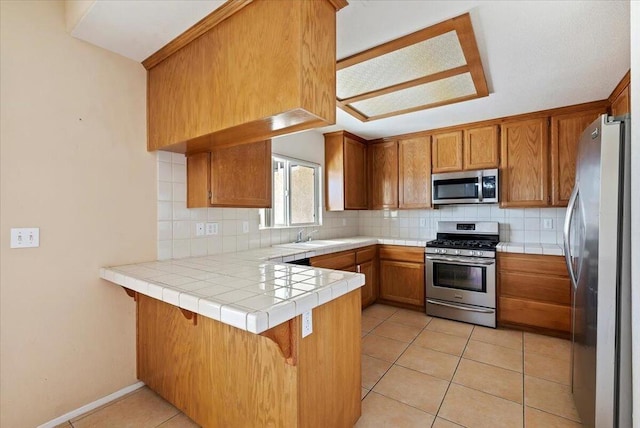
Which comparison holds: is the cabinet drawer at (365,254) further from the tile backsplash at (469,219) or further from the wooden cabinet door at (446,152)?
the wooden cabinet door at (446,152)

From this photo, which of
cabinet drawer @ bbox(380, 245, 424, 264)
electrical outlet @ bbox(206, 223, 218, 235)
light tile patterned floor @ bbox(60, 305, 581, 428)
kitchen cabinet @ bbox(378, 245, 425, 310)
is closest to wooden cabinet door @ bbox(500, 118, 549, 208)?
cabinet drawer @ bbox(380, 245, 424, 264)

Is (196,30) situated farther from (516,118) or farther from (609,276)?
(516,118)

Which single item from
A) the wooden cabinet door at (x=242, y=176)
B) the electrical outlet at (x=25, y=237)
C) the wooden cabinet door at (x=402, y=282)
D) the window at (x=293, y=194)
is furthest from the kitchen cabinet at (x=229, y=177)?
the wooden cabinet door at (x=402, y=282)

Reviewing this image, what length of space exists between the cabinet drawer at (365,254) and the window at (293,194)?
72 cm

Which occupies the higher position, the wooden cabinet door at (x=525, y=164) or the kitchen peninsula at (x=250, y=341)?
the wooden cabinet door at (x=525, y=164)

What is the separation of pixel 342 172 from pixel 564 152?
237cm

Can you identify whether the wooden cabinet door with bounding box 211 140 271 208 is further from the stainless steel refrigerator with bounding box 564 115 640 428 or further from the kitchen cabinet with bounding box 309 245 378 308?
the stainless steel refrigerator with bounding box 564 115 640 428

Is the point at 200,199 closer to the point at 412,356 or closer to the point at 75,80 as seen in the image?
the point at 75,80

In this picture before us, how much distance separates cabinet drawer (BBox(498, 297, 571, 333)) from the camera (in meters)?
2.82

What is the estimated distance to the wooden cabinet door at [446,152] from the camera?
3.59 meters

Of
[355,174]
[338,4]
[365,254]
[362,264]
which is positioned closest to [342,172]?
[355,174]

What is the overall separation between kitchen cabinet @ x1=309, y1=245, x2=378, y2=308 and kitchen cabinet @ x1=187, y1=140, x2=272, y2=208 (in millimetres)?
850

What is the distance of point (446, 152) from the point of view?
368 centimetres

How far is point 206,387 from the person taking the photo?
1652mm
